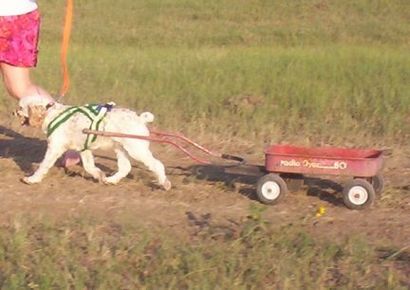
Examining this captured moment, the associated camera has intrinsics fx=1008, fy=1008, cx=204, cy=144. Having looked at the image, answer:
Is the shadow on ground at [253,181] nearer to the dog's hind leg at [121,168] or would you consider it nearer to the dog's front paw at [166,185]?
the dog's front paw at [166,185]

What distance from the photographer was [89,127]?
6.93 meters

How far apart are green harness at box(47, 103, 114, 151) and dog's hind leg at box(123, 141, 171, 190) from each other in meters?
0.26

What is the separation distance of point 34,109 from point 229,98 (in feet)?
11.0

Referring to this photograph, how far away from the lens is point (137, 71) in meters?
11.7

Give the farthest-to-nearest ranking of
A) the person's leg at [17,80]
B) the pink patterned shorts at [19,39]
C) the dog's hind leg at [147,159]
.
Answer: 1. the person's leg at [17,80]
2. the pink patterned shorts at [19,39]
3. the dog's hind leg at [147,159]

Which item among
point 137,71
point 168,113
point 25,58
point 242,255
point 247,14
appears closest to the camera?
point 242,255

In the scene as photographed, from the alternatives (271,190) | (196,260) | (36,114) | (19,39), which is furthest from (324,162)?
(19,39)

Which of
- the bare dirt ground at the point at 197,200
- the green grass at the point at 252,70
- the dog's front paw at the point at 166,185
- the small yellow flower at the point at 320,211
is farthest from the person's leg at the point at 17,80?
the small yellow flower at the point at 320,211

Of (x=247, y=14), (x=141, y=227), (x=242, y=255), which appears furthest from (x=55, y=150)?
(x=247, y=14)

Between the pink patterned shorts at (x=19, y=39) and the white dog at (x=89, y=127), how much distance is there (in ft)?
1.43

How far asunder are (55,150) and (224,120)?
8.36ft

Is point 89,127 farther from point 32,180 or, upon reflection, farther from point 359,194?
point 359,194

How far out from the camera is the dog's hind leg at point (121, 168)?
280 inches

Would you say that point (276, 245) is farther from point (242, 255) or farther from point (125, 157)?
point (125, 157)
